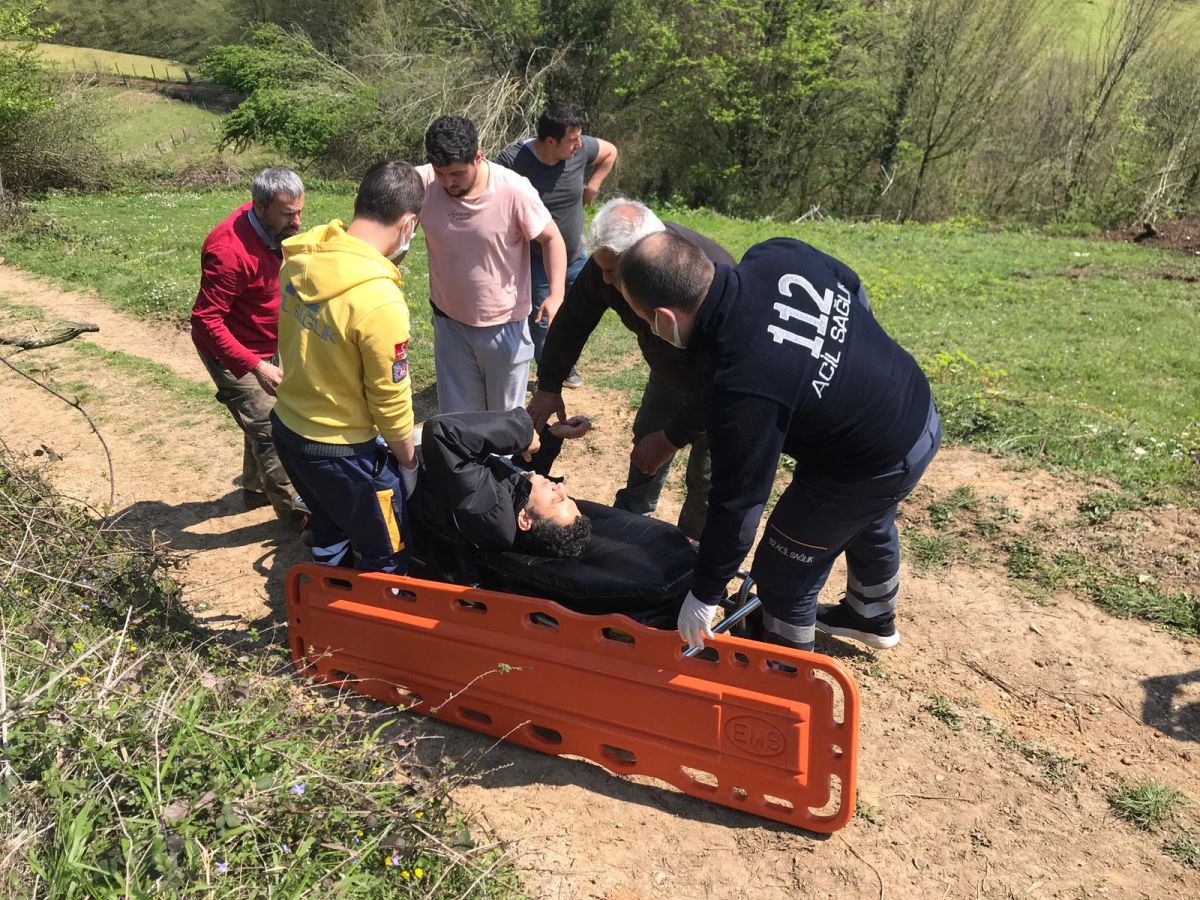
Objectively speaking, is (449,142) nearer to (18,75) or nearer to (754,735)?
(754,735)

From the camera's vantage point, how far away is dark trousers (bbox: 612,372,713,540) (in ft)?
14.0

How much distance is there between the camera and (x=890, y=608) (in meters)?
4.00

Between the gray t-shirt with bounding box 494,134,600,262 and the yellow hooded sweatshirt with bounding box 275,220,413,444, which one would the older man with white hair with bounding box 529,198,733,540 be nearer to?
the yellow hooded sweatshirt with bounding box 275,220,413,444

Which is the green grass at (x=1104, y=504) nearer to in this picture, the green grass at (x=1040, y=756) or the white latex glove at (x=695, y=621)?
the green grass at (x=1040, y=756)

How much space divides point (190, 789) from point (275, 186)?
2.97 metres

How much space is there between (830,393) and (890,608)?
169 centimetres

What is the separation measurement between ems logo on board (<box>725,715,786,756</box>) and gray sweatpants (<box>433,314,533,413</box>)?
2.23 metres

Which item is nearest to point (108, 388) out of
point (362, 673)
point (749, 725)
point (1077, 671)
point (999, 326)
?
point (362, 673)

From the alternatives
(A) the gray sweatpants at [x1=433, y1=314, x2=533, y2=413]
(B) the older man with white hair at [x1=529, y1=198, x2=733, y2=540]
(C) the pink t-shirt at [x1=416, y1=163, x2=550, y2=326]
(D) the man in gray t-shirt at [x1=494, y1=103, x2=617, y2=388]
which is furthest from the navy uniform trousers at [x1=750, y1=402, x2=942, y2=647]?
(D) the man in gray t-shirt at [x1=494, y1=103, x2=617, y2=388]

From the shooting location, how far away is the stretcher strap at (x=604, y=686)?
3.08m

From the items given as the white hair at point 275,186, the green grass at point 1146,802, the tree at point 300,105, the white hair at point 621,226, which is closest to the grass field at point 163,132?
the tree at point 300,105

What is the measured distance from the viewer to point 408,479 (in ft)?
12.5

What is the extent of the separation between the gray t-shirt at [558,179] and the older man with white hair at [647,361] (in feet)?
7.17

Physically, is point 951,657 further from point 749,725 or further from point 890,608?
point 749,725
